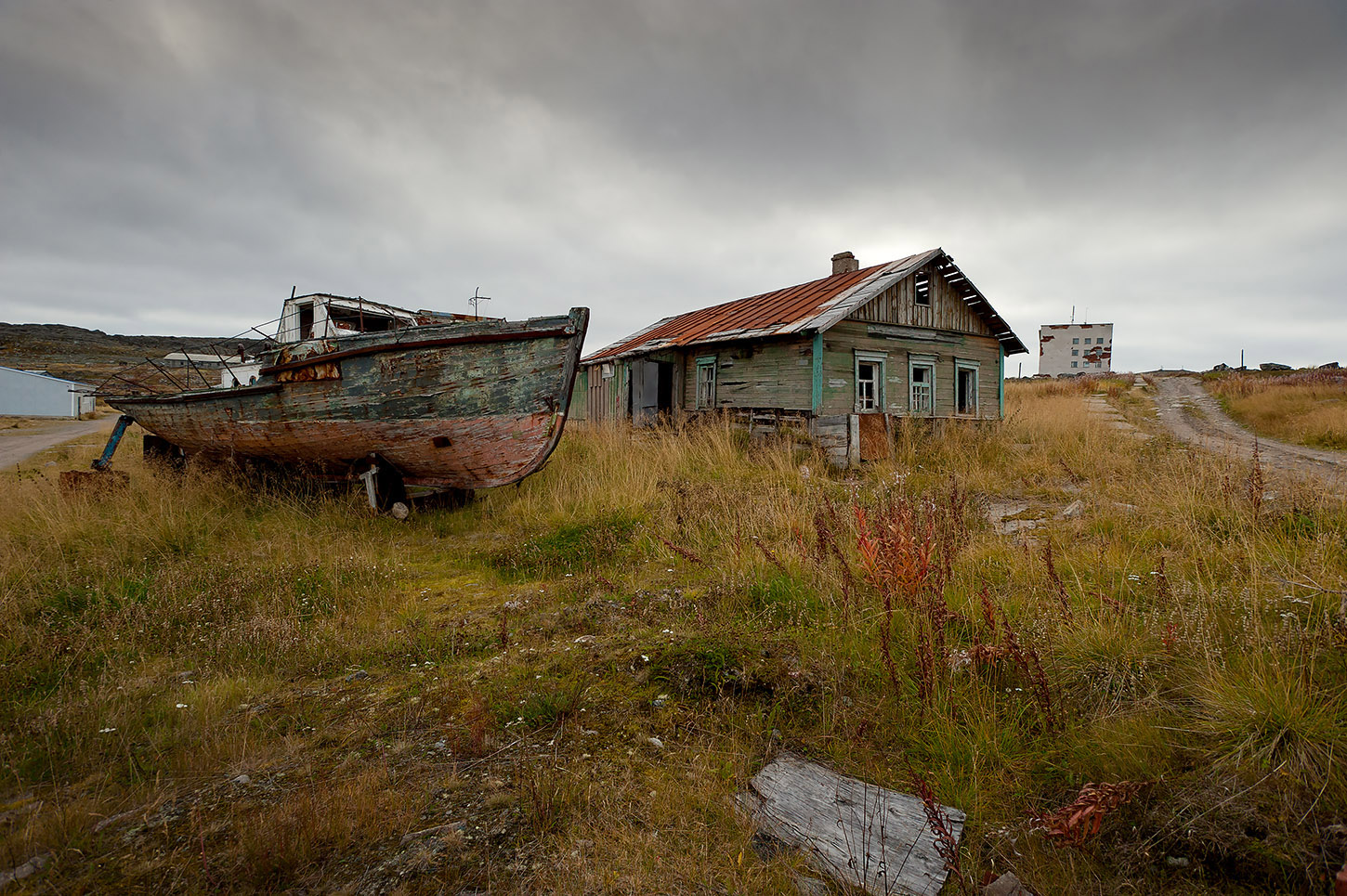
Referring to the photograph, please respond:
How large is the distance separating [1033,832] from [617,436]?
372 inches

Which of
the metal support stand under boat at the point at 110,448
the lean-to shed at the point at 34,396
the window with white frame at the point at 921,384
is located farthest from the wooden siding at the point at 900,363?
the lean-to shed at the point at 34,396

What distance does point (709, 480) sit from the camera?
307 inches

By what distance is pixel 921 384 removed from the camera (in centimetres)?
1302

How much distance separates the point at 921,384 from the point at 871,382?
5.18ft

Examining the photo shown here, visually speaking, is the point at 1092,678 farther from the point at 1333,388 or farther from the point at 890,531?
the point at 1333,388

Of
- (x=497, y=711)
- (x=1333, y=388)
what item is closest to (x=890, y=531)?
(x=497, y=711)

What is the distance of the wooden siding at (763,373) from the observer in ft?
37.9

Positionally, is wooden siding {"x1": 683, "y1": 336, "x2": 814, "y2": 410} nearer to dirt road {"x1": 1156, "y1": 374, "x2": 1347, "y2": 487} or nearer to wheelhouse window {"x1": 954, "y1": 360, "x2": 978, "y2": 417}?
A: wheelhouse window {"x1": 954, "y1": 360, "x2": 978, "y2": 417}

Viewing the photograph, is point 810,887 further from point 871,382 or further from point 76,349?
point 76,349

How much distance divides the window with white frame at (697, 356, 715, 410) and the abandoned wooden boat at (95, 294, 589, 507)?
7.09 meters

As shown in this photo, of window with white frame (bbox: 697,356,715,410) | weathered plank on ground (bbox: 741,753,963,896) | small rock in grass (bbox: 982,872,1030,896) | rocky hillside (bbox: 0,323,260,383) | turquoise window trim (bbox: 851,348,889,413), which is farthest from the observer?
rocky hillside (bbox: 0,323,260,383)

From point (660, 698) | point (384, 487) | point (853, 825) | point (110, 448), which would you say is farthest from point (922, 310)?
point (110, 448)

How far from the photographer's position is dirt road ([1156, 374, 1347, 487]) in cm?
823

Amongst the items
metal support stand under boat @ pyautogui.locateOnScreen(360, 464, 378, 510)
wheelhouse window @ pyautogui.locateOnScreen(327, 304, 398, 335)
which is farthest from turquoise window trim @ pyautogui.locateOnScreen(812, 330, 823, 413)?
metal support stand under boat @ pyautogui.locateOnScreen(360, 464, 378, 510)
